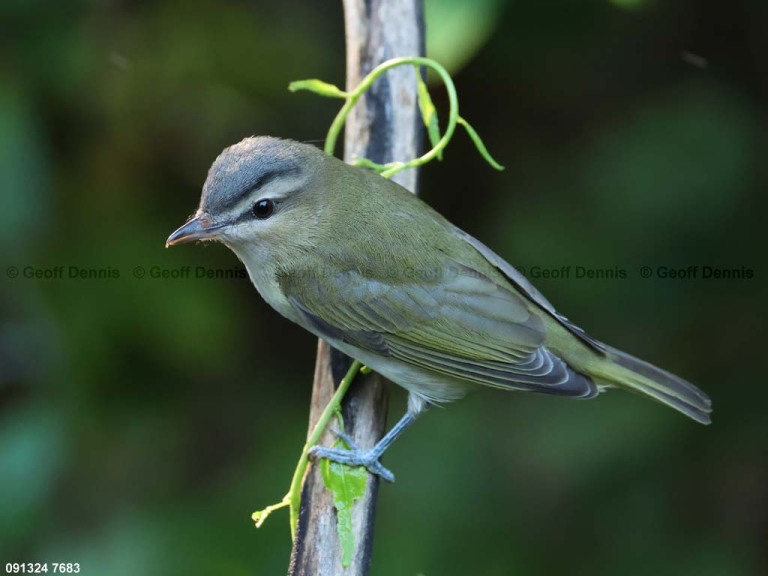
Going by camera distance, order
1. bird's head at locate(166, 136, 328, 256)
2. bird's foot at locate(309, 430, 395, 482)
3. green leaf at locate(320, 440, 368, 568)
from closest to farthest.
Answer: green leaf at locate(320, 440, 368, 568), bird's foot at locate(309, 430, 395, 482), bird's head at locate(166, 136, 328, 256)

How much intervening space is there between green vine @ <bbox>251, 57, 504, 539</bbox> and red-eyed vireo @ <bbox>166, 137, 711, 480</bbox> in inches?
5.6

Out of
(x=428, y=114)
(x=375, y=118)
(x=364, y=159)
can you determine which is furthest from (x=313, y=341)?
(x=428, y=114)

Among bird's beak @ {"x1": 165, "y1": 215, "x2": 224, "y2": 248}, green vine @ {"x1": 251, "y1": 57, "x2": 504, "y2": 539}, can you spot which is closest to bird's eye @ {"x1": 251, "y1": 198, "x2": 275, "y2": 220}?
bird's beak @ {"x1": 165, "y1": 215, "x2": 224, "y2": 248}

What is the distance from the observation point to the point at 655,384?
3.15 m

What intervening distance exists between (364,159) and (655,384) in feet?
4.20

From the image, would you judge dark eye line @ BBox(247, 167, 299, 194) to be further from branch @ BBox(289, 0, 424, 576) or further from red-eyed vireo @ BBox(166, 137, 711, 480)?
branch @ BBox(289, 0, 424, 576)

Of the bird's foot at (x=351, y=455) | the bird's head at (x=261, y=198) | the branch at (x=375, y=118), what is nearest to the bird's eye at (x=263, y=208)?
the bird's head at (x=261, y=198)

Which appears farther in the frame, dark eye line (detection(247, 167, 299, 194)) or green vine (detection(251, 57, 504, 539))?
dark eye line (detection(247, 167, 299, 194))

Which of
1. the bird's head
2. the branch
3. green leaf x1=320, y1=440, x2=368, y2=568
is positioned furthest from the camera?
the branch

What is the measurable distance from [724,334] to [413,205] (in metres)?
1.61

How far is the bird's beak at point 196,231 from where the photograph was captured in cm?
300

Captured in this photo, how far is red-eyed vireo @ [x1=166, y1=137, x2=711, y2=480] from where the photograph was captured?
3.12 m

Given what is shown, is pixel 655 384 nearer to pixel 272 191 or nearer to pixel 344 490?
pixel 344 490

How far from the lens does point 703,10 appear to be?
4234 mm
